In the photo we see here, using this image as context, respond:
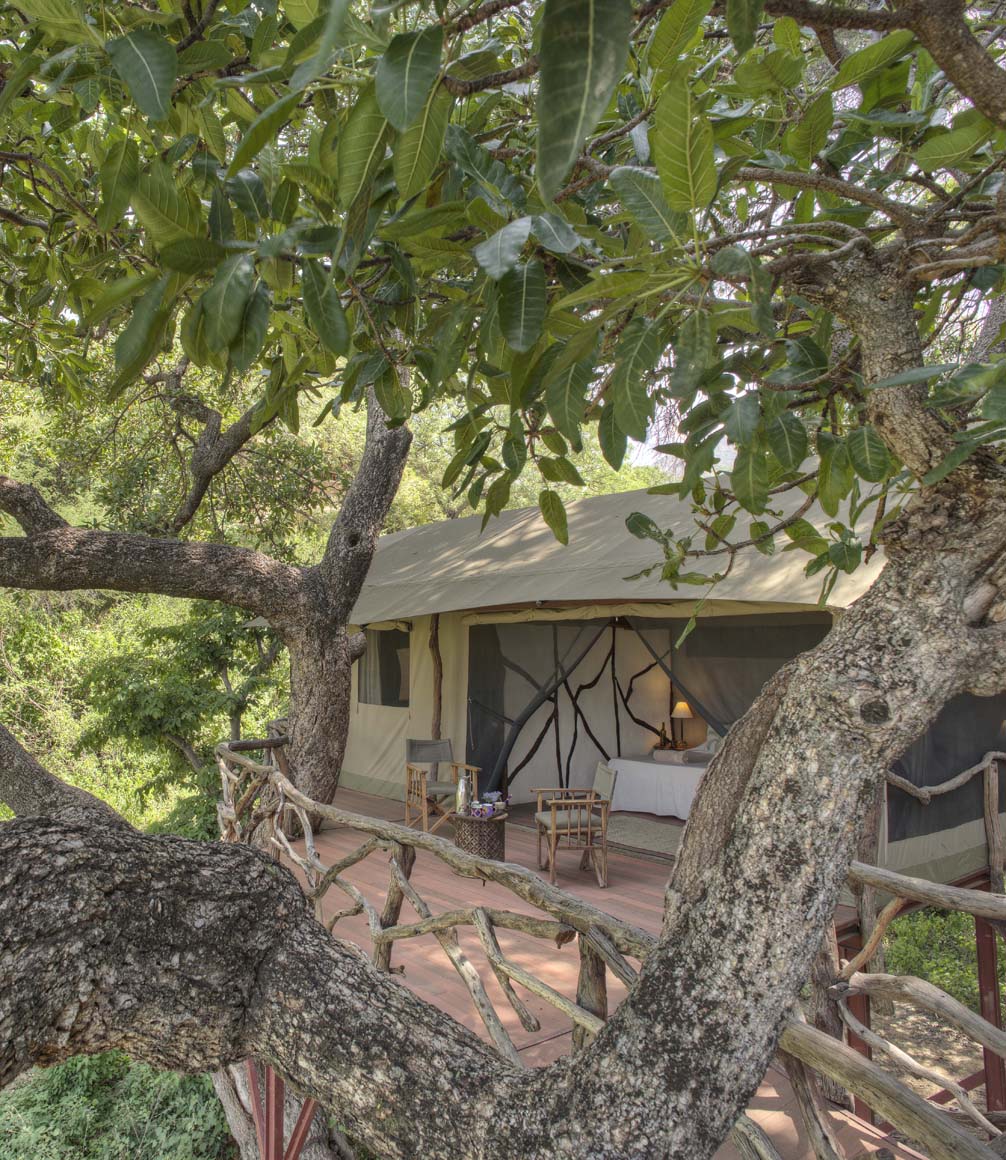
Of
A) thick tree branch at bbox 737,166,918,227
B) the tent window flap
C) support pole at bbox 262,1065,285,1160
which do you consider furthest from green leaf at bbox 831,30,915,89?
the tent window flap

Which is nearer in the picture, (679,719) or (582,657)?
(582,657)

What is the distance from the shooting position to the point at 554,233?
910mm

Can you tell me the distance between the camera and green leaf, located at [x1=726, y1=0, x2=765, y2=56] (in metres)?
0.67

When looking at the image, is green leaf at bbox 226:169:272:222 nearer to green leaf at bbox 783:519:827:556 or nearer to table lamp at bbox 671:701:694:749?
green leaf at bbox 783:519:827:556

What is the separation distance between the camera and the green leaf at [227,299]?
0.87 metres

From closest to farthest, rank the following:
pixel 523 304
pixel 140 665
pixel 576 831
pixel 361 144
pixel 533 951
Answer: pixel 361 144 < pixel 523 304 < pixel 533 951 < pixel 576 831 < pixel 140 665

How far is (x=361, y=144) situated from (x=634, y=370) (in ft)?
1.45

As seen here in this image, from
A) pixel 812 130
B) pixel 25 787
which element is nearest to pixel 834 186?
pixel 812 130

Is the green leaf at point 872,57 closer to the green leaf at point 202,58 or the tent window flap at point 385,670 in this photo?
the green leaf at point 202,58

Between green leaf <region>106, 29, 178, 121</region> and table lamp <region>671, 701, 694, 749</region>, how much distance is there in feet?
25.2

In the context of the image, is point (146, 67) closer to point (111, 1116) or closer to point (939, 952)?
point (111, 1116)

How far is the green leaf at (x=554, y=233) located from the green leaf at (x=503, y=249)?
3 centimetres

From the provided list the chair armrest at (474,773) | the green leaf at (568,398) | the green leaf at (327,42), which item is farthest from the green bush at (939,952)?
the green leaf at (327,42)

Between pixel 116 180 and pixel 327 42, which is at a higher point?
pixel 116 180
